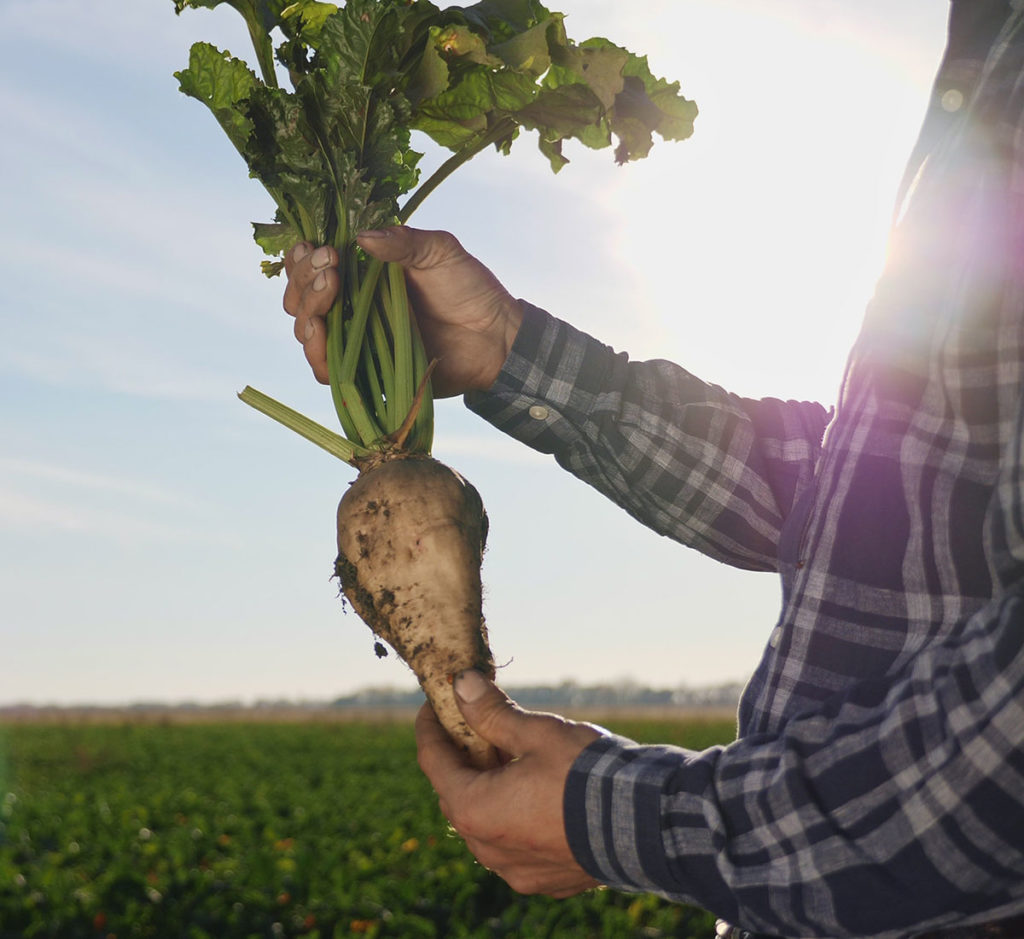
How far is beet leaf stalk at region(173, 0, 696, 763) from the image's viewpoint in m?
2.45

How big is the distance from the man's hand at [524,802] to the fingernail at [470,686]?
12cm

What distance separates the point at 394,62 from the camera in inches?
96.2

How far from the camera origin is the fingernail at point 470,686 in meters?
1.98

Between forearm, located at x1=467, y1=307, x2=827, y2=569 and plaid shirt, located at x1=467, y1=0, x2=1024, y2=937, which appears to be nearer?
plaid shirt, located at x1=467, y1=0, x2=1024, y2=937

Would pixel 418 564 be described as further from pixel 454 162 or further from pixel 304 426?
pixel 454 162

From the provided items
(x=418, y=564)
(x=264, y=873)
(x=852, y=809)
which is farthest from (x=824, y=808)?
(x=264, y=873)

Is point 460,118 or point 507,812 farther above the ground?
point 460,118

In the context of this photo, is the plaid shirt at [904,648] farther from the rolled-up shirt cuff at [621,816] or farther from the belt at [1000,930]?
the belt at [1000,930]

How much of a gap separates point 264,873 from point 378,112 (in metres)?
6.33

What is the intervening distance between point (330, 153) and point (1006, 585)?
6.50 feet

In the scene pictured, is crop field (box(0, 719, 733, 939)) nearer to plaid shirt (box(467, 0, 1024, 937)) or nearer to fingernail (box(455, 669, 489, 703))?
fingernail (box(455, 669, 489, 703))

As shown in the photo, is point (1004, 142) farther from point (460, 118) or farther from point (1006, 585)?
point (460, 118)

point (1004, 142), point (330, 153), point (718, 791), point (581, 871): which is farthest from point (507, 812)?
point (330, 153)

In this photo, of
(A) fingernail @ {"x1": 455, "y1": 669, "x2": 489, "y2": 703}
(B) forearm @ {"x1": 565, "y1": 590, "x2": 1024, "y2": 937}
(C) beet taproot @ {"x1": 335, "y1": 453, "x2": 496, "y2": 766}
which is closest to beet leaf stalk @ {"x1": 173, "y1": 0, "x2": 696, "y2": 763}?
(C) beet taproot @ {"x1": 335, "y1": 453, "x2": 496, "y2": 766}
